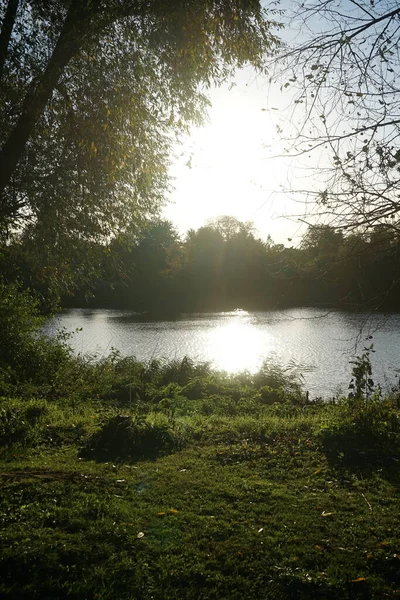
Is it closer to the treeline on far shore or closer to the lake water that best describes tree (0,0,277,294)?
the treeline on far shore

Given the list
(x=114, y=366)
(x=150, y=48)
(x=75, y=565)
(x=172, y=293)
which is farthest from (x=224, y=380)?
(x=172, y=293)

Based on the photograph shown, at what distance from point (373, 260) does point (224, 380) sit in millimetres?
12207

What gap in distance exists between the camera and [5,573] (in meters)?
3.70

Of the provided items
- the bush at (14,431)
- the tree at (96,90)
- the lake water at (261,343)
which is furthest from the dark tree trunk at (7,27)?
the lake water at (261,343)

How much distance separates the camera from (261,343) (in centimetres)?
2969

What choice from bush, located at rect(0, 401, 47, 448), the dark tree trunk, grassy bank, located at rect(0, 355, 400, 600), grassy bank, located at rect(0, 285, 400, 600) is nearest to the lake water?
grassy bank, located at rect(0, 285, 400, 600)

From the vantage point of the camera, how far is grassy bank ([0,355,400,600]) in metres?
3.76

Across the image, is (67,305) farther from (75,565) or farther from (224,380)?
(75,565)

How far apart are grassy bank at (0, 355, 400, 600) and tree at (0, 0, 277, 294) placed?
13.1 ft

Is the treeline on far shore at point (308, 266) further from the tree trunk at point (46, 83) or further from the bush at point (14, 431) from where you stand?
the bush at point (14, 431)

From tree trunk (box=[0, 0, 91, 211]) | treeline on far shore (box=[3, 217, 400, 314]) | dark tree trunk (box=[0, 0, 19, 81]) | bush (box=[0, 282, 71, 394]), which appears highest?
dark tree trunk (box=[0, 0, 19, 81])

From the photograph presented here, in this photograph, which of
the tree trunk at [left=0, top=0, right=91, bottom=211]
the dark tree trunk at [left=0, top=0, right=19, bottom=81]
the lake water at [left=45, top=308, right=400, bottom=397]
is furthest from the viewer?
the lake water at [left=45, top=308, right=400, bottom=397]

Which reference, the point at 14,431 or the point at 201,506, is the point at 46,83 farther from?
the point at 201,506

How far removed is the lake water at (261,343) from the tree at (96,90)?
→ 746cm
